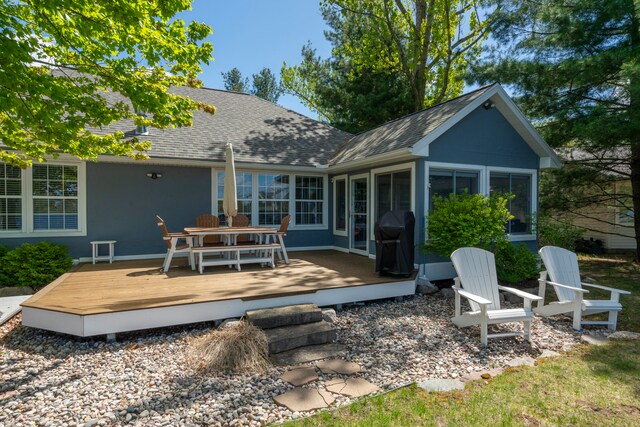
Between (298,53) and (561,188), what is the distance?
14835 millimetres

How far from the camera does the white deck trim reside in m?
3.93

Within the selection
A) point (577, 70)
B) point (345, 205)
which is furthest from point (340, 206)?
point (577, 70)

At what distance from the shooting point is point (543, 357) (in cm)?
388

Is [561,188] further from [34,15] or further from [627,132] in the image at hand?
[34,15]

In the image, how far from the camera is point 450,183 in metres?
7.20

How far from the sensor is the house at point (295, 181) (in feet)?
23.2

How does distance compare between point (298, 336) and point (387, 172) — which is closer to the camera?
point (298, 336)

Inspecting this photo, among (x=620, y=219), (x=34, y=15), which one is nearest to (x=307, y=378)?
(x=34, y=15)

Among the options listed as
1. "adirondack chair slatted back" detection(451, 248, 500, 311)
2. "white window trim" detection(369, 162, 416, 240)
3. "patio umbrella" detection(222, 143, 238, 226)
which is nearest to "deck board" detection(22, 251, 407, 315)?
"patio umbrella" detection(222, 143, 238, 226)

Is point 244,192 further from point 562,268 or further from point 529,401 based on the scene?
point 529,401

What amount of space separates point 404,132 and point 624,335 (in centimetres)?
518

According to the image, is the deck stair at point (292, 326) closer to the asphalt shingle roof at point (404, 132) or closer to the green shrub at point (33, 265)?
the asphalt shingle roof at point (404, 132)

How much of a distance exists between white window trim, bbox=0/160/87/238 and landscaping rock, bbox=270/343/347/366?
6230 mm

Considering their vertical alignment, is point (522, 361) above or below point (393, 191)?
below
